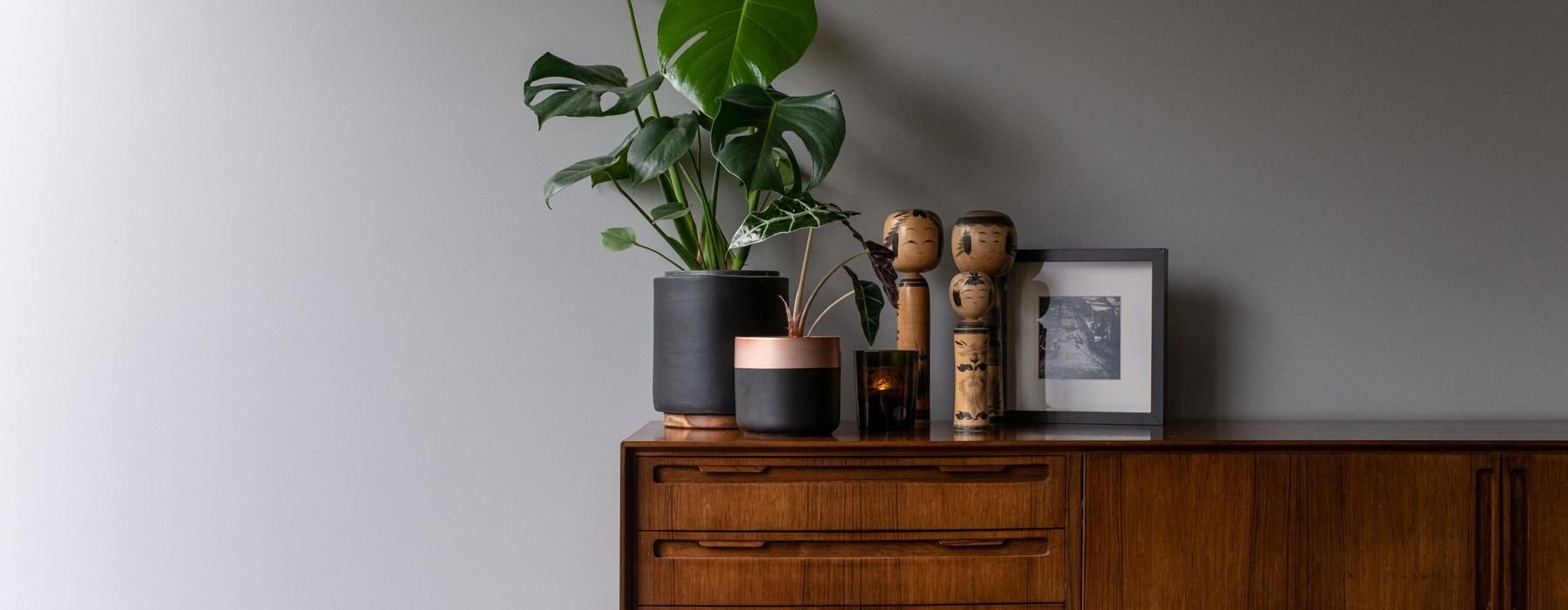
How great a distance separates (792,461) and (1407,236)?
119 centimetres

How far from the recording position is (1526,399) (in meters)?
1.78

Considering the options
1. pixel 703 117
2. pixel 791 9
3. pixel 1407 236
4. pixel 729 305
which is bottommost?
pixel 729 305

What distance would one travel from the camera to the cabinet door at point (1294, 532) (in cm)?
140

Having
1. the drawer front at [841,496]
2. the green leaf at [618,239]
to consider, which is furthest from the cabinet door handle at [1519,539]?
the green leaf at [618,239]

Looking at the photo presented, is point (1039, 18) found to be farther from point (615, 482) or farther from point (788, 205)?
point (615, 482)

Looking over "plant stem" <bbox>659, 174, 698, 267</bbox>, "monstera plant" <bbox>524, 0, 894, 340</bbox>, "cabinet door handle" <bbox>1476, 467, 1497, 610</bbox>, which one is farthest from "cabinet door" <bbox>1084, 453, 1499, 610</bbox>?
"plant stem" <bbox>659, 174, 698, 267</bbox>

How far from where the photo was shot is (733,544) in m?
1.41

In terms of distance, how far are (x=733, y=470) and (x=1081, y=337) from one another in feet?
2.05

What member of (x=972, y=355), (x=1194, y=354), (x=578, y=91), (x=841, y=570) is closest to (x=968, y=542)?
(x=841, y=570)

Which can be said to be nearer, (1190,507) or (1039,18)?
(1190,507)

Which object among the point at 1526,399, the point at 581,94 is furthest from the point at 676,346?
the point at 1526,399

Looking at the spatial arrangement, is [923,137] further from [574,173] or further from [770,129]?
[574,173]

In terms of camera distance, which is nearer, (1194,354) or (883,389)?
(883,389)

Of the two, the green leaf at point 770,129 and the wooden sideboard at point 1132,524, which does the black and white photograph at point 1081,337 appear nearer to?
the wooden sideboard at point 1132,524
